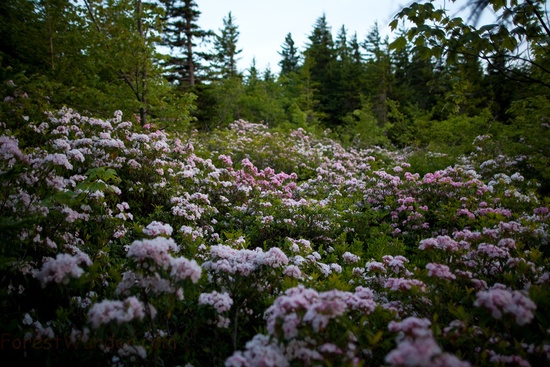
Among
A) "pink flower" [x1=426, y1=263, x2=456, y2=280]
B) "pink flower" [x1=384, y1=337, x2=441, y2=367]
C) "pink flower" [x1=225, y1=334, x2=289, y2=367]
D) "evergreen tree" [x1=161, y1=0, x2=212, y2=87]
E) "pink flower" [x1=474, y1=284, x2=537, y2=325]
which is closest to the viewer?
"pink flower" [x1=384, y1=337, x2=441, y2=367]

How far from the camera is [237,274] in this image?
9.85 ft

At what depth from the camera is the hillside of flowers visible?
7.01 feet

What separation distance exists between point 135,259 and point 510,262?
3673mm

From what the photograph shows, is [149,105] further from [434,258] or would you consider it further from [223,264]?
[434,258]

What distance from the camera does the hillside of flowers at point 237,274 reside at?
7.01 feet

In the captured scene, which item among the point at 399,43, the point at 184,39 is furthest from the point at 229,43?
the point at 399,43

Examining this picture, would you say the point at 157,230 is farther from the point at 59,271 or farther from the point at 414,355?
the point at 414,355

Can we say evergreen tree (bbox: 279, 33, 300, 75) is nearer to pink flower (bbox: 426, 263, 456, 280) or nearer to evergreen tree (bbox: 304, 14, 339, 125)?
evergreen tree (bbox: 304, 14, 339, 125)

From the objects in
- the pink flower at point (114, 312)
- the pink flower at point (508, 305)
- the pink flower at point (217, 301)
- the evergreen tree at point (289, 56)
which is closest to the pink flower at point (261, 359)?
the pink flower at point (217, 301)

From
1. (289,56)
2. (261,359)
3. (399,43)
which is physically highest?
(289,56)

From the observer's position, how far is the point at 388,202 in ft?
24.7

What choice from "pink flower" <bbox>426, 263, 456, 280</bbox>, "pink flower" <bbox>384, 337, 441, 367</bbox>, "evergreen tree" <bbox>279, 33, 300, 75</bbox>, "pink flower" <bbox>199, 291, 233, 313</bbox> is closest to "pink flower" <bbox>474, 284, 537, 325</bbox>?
"pink flower" <bbox>426, 263, 456, 280</bbox>

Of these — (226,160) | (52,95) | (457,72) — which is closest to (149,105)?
(52,95)

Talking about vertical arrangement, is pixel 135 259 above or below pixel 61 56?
below
